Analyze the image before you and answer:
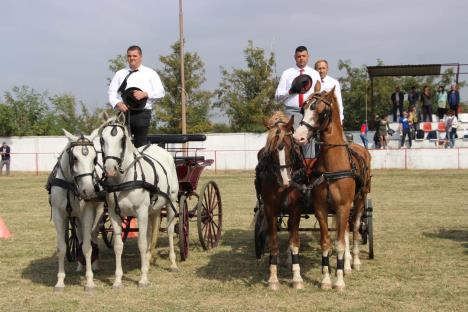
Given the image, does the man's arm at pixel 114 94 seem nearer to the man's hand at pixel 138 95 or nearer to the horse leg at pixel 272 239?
the man's hand at pixel 138 95

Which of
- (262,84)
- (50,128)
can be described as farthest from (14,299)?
(50,128)

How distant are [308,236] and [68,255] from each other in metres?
4.60

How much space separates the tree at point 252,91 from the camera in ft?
133

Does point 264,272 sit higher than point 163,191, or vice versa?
point 163,191

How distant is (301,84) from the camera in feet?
25.4

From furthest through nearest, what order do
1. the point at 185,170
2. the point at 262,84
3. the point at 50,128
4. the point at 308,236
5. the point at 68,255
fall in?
the point at 50,128 < the point at 262,84 < the point at 308,236 < the point at 185,170 < the point at 68,255

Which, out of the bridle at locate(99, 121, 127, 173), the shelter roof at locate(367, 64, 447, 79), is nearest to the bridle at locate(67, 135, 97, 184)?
the bridle at locate(99, 121, 127, 173)

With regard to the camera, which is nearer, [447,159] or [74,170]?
[74,170]

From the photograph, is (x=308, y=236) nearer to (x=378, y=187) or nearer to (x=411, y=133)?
(x=378, y=187)

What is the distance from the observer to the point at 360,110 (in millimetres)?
51562

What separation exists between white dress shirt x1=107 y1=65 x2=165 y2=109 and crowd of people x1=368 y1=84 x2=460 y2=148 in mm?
24746

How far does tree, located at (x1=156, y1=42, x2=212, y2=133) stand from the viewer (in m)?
38.2

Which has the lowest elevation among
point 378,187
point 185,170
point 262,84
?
point 378,187

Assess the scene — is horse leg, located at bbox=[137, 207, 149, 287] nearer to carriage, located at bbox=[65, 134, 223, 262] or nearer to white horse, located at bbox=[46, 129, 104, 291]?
white horse, located at bbox=[46, 129, 104, 291]
